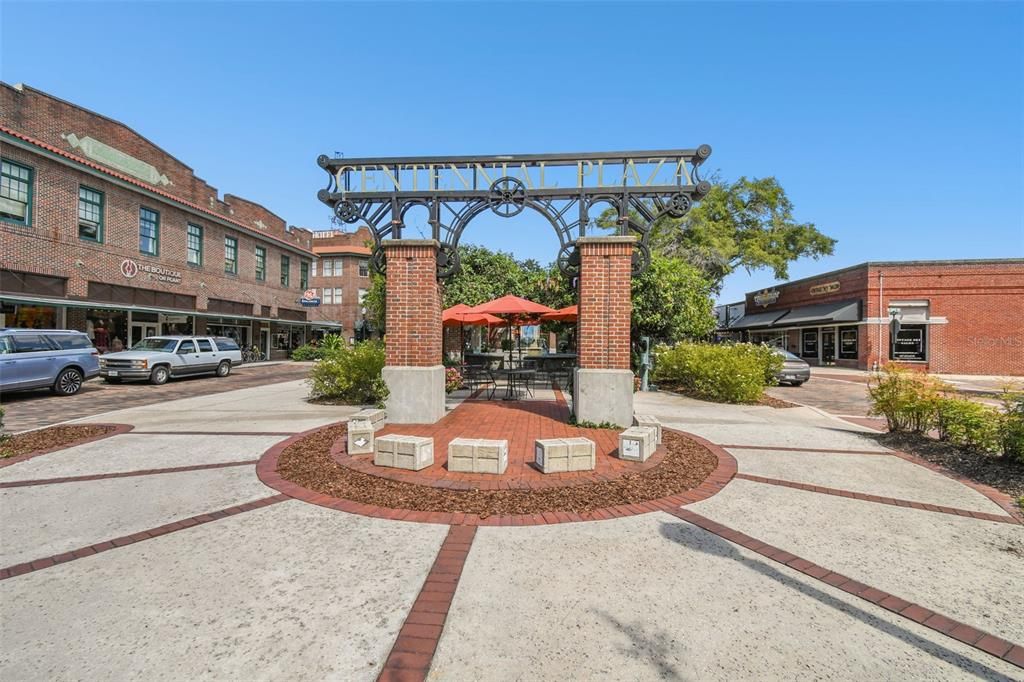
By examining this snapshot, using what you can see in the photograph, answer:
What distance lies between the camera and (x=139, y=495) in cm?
452

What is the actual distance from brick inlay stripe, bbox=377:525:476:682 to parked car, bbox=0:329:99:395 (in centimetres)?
1455

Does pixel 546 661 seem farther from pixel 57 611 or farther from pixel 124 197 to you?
pixel 124 197

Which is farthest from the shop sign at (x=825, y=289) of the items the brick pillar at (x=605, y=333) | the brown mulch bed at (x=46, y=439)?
the brown mulch bed at (x=46, y=439)

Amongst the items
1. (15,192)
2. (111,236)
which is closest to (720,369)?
(15,192)

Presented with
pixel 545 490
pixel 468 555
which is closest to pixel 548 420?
pixel 545 490

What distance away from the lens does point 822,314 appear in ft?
86.2

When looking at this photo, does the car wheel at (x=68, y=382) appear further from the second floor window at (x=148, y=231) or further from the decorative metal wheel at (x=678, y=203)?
the decorative metal wheel at (x=678, y=203)

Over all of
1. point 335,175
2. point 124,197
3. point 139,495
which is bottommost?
point 139,495

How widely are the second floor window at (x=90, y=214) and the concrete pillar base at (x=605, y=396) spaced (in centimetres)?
2209

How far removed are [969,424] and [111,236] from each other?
91.2 feet

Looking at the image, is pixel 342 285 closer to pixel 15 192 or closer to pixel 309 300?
pixel 309 300

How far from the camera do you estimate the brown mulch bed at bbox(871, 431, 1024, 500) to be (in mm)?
5164

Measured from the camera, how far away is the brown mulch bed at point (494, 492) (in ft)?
13.7

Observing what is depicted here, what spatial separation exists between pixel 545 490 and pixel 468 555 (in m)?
1.42
